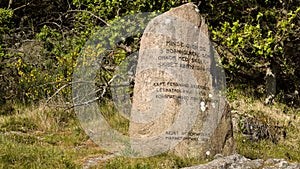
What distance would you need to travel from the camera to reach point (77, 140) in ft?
26.8

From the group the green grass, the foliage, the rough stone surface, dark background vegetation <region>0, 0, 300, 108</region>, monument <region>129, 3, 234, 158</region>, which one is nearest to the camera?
the rough stone surface

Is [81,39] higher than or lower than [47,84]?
higher

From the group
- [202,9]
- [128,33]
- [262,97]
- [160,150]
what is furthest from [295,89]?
[160,150]

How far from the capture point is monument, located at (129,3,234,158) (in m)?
6.98

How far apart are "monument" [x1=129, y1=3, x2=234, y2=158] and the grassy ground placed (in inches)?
12.2

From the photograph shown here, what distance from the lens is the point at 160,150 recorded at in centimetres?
701

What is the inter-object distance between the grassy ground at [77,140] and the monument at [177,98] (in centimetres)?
31

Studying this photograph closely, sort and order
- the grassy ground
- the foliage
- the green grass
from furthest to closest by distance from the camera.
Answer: the foliage, the green grass, the grassy ground

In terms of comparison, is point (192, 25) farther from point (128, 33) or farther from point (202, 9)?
point (202, 9)

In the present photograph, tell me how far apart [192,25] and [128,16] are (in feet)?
12.2

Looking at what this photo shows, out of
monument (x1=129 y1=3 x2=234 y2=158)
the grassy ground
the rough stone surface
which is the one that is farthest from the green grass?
the rough stone surface

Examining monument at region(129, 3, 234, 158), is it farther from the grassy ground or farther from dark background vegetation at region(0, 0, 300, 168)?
dark background vegetation at region(0, 0, 300, 168)

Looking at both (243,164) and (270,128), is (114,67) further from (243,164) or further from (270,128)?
(243,164)

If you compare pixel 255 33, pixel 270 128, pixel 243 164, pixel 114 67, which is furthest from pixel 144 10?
pixel 243 164
